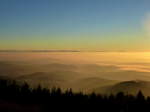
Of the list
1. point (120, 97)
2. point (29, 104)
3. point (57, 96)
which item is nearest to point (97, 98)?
point (120, 97)

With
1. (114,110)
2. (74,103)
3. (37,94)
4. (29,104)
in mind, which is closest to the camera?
(114,110)

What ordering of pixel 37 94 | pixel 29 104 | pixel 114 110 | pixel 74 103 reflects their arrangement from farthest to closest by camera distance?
pixel 37 94 < pixel 29 104 < pixel 74 103 < pixel 114 110

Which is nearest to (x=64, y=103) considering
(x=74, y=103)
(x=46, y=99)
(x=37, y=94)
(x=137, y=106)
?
(x=74, y=103)

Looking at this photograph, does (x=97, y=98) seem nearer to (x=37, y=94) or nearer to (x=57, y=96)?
(x=57, y=96)

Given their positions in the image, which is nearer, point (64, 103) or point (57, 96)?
point (64, 103)

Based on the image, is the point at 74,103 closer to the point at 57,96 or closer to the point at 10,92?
the point at 57,96

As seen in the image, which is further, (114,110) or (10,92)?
(10,92)
